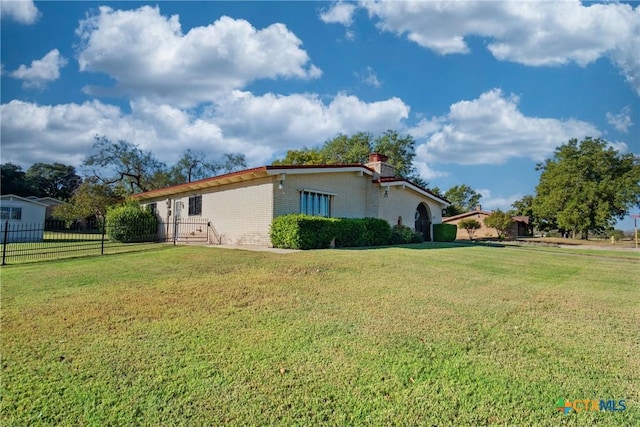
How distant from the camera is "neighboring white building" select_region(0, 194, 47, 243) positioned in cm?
2329

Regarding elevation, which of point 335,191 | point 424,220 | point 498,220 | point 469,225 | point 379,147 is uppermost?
point 379,147

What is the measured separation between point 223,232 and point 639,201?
4761 centimetres

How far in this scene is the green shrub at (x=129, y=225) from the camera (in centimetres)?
2016

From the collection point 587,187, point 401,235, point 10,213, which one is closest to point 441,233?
point 401,235

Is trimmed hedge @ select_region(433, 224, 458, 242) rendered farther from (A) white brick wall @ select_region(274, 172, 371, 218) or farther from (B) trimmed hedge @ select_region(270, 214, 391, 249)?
(B) trimmed hedge @ select_region(270, 214, 391, 249)

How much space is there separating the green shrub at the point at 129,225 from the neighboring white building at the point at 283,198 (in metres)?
1.25

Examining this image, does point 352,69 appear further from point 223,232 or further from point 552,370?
point 552,370

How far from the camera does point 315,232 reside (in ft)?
44.1

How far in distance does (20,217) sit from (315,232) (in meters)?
22.7

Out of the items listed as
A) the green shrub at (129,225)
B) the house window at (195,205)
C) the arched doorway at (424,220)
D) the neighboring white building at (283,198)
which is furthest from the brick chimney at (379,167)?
the green shrub at (129,225)

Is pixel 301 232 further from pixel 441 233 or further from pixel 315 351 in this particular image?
pixel 441 233

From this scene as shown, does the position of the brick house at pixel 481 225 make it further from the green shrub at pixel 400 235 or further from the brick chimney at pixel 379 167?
the green shrub at pixel 400 235

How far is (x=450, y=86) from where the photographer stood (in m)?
16.7

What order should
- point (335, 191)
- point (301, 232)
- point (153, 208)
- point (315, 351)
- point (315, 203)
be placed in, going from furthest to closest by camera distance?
1. point (153, 208)
2. point (335, 191)
3. point (315, 203)
4. point (301, 232)
5. point (315, 351)
